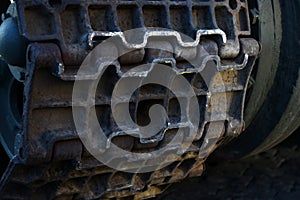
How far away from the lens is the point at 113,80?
117 cm

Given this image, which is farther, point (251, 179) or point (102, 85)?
point (251, 179)

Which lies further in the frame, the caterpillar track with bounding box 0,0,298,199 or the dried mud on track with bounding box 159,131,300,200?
the dried mud on track with bounding box 159,131,300,200

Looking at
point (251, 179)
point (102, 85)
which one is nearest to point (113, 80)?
point (102, 85)

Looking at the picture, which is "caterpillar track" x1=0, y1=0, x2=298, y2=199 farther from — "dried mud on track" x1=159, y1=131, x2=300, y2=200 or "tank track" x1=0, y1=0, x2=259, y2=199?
"dried mud on track" x1=159, y1=131, x2=300, y2=200

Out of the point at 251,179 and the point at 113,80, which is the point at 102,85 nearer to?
the point at 113,80

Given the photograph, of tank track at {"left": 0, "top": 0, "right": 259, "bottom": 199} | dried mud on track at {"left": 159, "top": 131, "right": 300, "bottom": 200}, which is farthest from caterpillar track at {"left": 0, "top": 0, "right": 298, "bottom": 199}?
dried mud on track at {"left": 159, "top": 131, "right": 300, "bottom": 200}

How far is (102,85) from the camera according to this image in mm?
1170

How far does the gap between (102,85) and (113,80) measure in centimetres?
3

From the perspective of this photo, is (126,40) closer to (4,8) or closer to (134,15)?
(134,15)

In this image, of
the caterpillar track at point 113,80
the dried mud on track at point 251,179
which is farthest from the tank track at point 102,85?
the dried mud on track at point 251,179

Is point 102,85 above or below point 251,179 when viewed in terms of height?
above

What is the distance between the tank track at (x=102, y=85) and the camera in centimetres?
109

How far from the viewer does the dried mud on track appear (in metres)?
1.83

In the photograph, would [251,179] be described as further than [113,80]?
Yes
